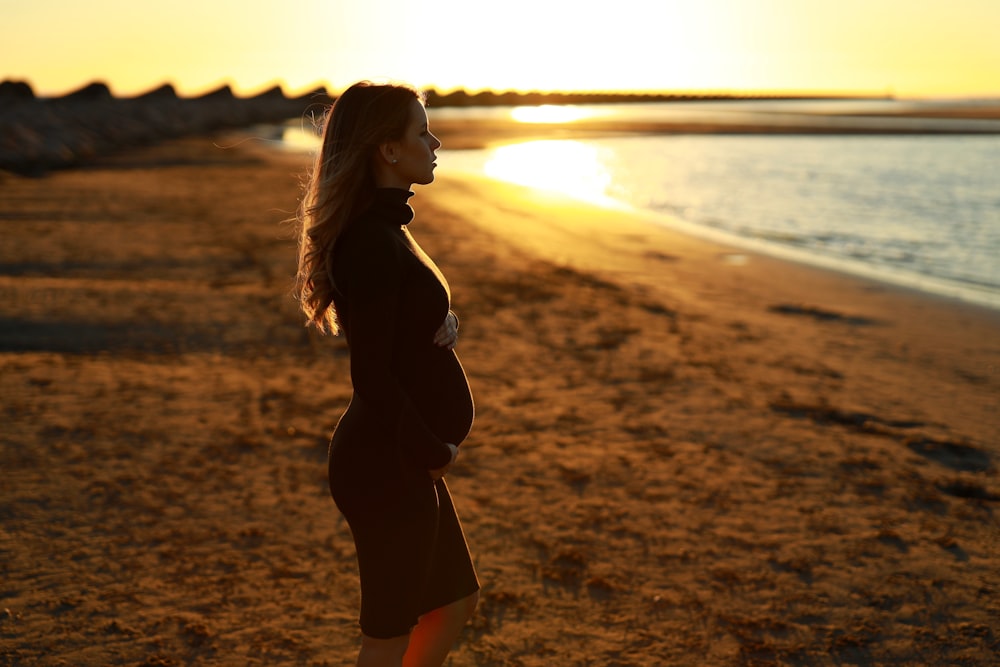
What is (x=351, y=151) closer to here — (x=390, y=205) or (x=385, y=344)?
(x=390, y=205)

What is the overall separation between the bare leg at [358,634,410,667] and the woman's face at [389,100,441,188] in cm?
122

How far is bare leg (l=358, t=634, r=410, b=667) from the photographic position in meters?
2.37

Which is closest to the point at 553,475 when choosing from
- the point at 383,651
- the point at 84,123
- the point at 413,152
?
the point at 383,651

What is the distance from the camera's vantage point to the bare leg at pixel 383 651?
2.37 metres

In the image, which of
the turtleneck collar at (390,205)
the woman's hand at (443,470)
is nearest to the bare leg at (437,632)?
Result: the woman's hand at (443,470)

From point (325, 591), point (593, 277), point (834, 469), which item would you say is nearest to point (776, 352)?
point (834, 469)

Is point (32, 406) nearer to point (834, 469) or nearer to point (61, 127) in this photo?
point (834, 469)

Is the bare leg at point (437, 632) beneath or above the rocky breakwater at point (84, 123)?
beneath

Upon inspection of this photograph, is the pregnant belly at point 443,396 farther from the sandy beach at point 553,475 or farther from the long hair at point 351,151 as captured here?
the sandy beach at point 553,475

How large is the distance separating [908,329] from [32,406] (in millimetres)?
8472

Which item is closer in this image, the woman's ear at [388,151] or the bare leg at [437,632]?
the woman's ear at [388,151]

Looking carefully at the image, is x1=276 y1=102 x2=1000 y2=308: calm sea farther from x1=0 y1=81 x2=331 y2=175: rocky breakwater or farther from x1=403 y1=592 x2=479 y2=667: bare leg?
x1=403 y1=592 x2=479 y2=667: bare leg

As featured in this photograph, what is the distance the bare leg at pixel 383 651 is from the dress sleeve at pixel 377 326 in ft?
1.85

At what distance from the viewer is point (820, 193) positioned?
80.8 ft
